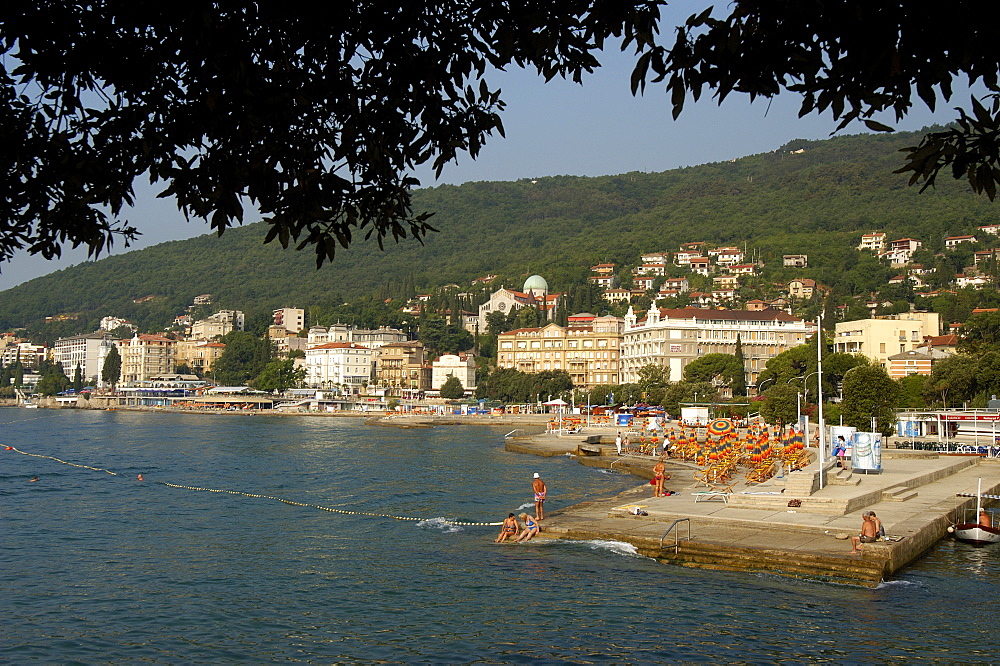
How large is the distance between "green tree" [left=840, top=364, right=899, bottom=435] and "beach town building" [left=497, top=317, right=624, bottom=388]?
6982 centimetres

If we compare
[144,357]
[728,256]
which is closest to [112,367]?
[144,357]

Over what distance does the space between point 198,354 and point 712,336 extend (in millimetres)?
103441

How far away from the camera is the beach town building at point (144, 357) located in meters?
168

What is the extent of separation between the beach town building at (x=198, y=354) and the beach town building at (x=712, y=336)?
291 ft

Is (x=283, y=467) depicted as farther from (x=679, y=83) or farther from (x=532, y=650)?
(x=679, y=83)

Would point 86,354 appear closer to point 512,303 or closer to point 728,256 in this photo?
point 512,303

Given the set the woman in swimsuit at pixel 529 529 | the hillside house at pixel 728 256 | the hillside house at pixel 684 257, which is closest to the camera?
the woman in swimsuit at pixel 529 529

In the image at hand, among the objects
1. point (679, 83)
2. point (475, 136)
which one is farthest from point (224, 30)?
point (679, 83)

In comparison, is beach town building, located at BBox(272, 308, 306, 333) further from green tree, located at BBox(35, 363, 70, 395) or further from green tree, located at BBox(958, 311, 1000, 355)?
green tree, located at BBox(958, 311, 1000, 355)

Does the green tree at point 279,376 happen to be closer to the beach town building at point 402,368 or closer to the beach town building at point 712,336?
the beach town building at point 402,368

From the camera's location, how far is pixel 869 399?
1716 inches

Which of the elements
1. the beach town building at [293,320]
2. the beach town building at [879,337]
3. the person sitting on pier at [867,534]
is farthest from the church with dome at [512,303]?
the person sitting on pier at [867,534]

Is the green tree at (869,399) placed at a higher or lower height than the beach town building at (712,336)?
lower

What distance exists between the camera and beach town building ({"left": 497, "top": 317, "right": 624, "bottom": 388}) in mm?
115562
